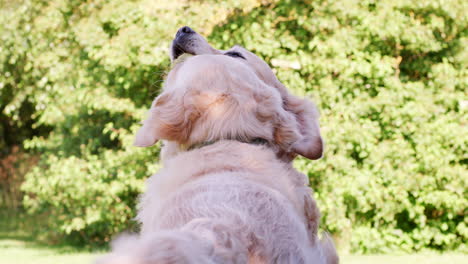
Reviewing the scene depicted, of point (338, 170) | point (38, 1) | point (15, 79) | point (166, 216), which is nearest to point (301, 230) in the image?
point (166, 216)

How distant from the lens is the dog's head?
211cm

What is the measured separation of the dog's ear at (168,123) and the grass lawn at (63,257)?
190 inches

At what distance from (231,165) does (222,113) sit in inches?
10.5

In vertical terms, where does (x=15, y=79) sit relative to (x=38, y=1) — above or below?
below

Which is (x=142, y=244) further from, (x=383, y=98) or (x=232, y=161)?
(x=383, y=98)

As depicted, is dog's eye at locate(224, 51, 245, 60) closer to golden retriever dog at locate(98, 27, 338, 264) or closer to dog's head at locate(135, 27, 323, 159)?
golden retriever dog at locate(98, 27, 338, 264)

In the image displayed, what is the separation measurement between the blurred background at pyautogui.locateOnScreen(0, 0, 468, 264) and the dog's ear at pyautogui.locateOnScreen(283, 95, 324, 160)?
5761mm

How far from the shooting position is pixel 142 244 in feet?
3.86

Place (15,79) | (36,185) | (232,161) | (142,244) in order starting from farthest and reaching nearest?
(15,79) < (36,185) < (232,161) < (142,244)

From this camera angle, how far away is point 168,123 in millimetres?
2119

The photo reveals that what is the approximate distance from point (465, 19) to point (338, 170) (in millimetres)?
2603

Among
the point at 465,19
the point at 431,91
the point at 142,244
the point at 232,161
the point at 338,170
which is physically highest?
the point at 142,244

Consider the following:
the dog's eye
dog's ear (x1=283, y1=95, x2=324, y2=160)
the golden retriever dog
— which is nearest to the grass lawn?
the dog's eye

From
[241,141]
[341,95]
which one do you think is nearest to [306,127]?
[241,141]
